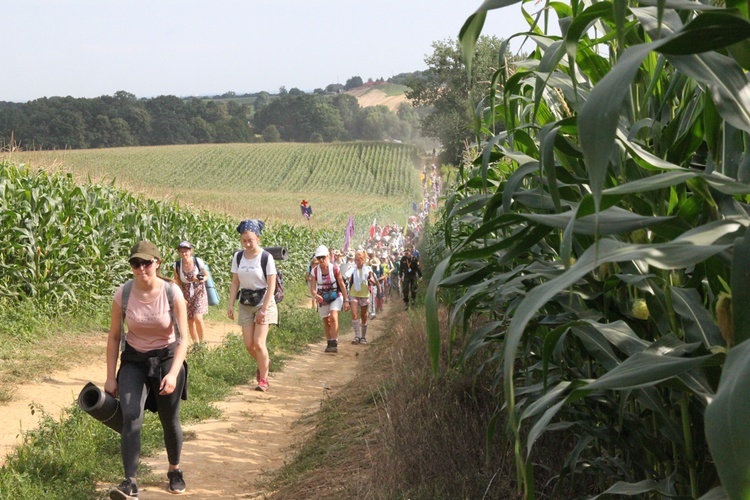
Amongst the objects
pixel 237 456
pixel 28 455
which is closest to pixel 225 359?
pixel 237 456

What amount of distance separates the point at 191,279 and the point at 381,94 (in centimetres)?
14866

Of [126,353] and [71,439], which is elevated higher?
[126,353]

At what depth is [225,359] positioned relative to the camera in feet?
35.8

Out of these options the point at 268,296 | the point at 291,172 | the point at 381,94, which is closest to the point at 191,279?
the point at 268,296

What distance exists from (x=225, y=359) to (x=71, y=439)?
13.8 feet

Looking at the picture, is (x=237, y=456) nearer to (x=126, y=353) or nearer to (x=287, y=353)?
(x=126, y=353)

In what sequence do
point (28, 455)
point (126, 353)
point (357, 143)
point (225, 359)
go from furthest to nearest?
point (357, 143), point (225, 359), point (28, 455), point (126, 353)

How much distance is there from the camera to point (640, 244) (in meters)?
1.58

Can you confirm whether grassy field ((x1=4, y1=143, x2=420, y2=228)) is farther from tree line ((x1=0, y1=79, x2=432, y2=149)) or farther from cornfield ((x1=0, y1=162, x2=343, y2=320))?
cornfield ((x1=0, y1=162, x2=343, y2=320))

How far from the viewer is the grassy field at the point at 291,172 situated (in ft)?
207

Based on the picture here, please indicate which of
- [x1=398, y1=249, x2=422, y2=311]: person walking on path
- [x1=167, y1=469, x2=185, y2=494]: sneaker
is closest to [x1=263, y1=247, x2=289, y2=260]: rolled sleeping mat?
[x1=167, y1=469, x2=185, y2=494]: sneaker

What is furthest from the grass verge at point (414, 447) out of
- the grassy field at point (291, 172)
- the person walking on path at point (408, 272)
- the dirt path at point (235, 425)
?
the grassy field at point (291, 172)

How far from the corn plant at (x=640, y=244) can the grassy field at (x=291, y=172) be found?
154 ft

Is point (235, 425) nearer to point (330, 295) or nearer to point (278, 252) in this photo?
point (278, 252)
